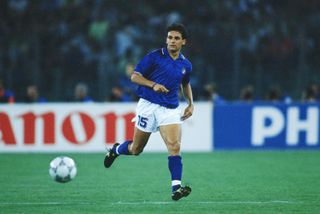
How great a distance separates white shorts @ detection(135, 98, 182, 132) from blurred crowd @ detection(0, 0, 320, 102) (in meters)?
10.2

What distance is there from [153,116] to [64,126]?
9.11 metres

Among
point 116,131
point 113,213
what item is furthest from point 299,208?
point 116,131

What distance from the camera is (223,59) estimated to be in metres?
24.0

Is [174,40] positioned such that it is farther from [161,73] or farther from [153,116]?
[153,116]

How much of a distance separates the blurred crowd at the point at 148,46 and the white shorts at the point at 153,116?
10.2 metres

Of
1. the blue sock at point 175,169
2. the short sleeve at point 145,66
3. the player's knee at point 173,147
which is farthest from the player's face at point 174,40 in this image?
the blue sock at point 175,169

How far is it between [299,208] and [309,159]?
26.0 feet

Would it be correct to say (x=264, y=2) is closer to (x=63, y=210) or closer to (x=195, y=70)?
(x=195, y=70)

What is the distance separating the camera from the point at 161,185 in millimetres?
11984

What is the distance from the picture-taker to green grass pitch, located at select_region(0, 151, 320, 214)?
949cm

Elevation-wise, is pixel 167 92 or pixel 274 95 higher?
A: pixel 274 95

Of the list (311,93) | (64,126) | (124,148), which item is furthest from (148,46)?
(124,148)

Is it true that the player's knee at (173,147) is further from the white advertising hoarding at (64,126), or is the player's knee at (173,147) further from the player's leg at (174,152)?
the white advertising hoarding at (64,126)

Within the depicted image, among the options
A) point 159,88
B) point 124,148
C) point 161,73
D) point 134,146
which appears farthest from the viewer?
point 124,148
